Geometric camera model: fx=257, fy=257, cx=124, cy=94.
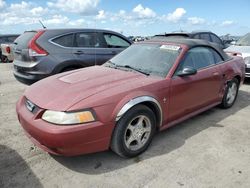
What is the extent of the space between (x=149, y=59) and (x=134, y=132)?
1324 mm

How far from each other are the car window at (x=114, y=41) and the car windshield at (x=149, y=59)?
246 centimetres

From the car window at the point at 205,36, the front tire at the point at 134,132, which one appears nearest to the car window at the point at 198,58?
the front tire at the point at 134,132

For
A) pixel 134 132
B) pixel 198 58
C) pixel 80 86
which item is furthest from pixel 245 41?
pixel 80 86

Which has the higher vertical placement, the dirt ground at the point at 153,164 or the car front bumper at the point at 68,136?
the car front bumper at the point at 68,136

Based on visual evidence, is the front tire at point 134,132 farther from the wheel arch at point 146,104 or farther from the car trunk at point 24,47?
the car trunk at point 24,47

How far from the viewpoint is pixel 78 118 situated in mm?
2873

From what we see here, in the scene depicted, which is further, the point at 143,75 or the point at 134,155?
the point at 143,75

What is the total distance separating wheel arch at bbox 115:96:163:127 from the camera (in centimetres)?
312

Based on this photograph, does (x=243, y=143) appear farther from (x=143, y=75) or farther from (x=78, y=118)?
(x=78, y=118)

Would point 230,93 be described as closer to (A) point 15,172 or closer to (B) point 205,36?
(A) point 15,172

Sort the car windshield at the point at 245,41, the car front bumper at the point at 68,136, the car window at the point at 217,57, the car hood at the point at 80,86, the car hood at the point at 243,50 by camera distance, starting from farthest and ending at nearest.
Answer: the car windshield at the point at 245,41 < the car hood at the point at 243,50 < the car window at the point at 217,57 < the car hood at the point at 80,86 < the car front bumper at the point at 68,136

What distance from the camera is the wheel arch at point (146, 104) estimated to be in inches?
123

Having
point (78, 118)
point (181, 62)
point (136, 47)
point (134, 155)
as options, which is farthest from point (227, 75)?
point (78, 118)

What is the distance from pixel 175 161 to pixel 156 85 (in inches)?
41.3
